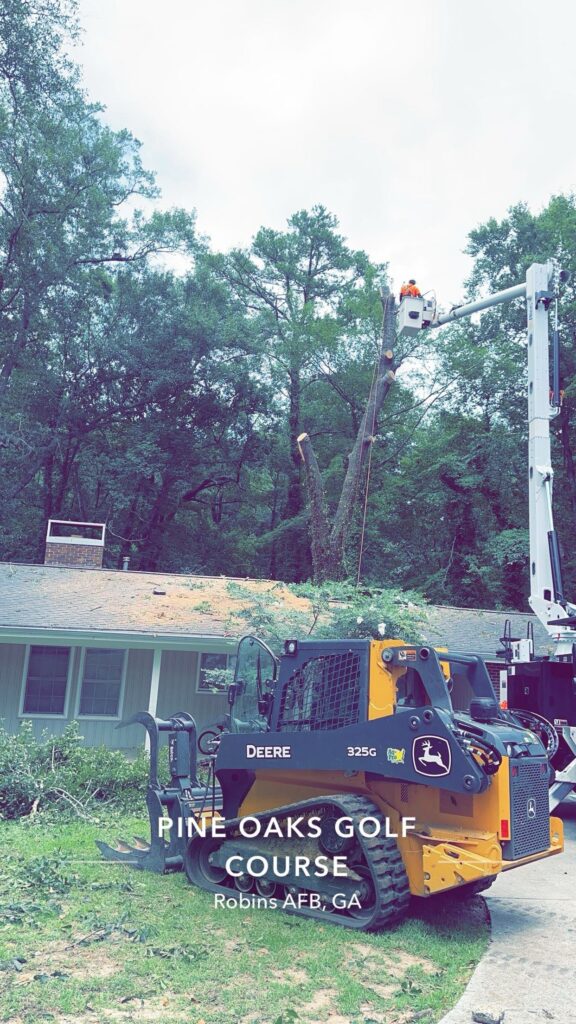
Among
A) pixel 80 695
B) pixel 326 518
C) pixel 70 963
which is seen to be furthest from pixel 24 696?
pixel 70 963

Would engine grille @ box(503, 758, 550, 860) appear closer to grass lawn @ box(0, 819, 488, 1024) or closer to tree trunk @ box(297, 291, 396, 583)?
grass lawn @ box(0, 819, 488, 1024)

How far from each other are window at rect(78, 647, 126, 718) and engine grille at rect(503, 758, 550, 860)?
35.3ft

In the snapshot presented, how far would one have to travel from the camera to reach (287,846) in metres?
7.02

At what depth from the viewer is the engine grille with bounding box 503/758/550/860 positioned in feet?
20.9

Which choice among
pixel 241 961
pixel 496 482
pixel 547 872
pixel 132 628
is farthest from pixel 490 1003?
pixel 496 482

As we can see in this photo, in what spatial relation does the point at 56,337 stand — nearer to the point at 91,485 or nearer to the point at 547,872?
the point at 91,485

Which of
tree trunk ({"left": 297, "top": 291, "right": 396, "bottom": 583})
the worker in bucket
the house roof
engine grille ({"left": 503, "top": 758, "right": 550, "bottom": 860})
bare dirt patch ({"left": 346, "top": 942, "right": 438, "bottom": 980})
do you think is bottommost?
bare dirt patch ({"left": 346, "top": 942, "right": 438, "bottom": 980})

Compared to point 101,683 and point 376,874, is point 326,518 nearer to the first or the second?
point 101,683

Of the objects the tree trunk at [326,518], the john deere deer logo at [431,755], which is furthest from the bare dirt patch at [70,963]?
the tree trunk at [326,518]

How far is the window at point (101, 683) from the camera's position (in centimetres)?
1602

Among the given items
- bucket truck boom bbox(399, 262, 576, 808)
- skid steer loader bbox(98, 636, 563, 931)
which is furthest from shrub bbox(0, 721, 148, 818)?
bucket truck boom bbox(399, 262, 576, 808)

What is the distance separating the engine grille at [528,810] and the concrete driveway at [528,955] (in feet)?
2.15

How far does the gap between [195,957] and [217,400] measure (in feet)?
90.5

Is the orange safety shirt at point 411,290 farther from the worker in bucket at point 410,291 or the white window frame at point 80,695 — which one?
the white window frame at point 80,695
